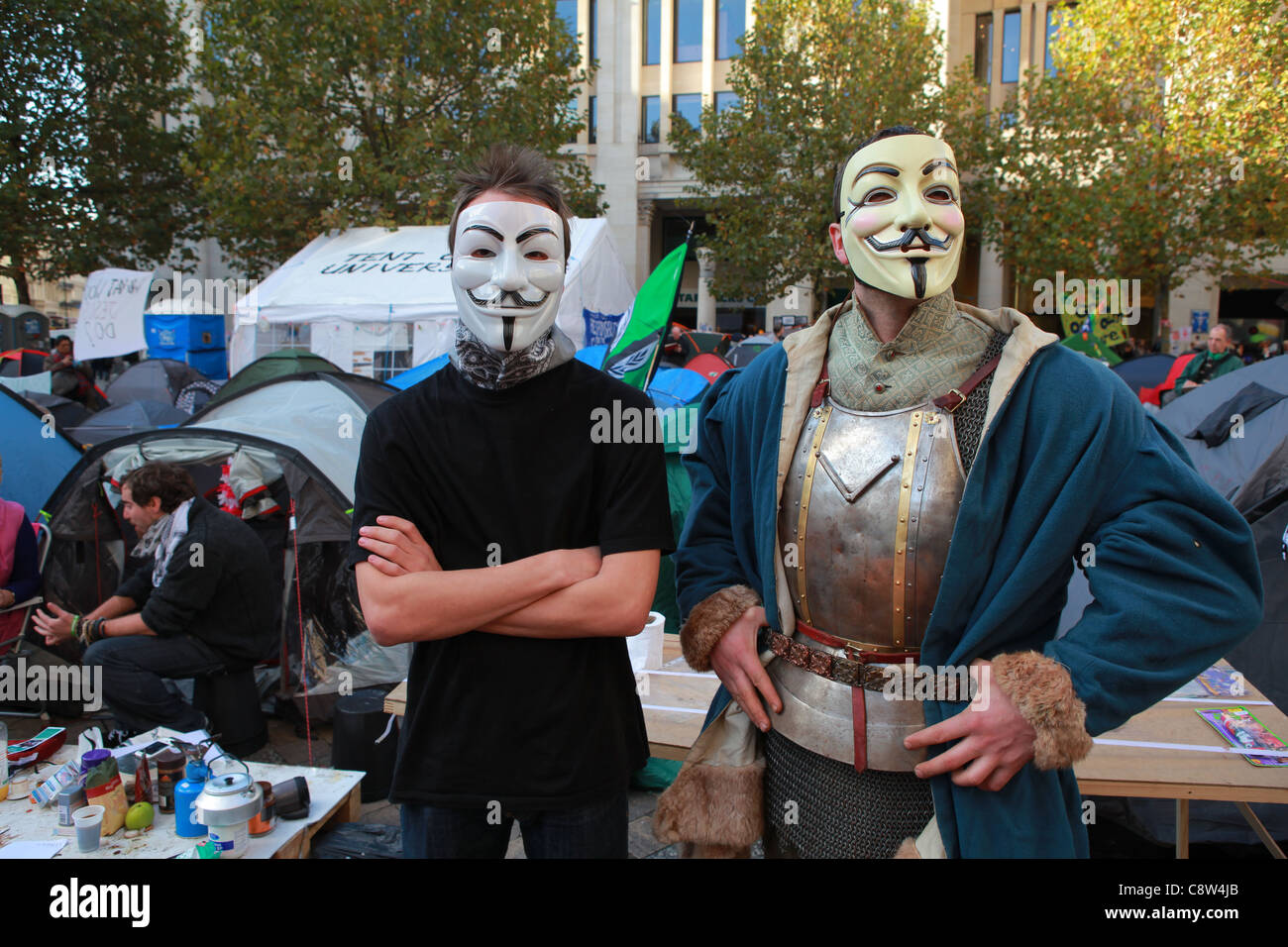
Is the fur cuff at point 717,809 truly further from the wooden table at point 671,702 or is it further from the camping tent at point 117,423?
the camping tent at point 117,423

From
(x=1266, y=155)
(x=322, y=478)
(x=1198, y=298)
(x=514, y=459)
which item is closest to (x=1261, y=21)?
(x=1266, y=155)

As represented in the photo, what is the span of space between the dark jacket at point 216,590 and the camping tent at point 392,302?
5752mm

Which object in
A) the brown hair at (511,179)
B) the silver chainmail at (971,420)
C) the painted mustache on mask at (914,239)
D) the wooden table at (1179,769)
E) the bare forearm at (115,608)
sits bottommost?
the bare forearm at (115,608)

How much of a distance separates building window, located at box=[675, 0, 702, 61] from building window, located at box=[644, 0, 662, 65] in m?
0.55

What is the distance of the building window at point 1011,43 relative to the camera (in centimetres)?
2728

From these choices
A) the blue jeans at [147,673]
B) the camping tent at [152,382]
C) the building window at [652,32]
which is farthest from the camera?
the building window at [652,32]

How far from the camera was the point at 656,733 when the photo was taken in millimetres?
2633

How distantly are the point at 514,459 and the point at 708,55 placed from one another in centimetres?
2970

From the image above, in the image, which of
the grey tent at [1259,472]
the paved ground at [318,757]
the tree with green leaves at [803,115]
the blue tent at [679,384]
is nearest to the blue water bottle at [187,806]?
the paved ground at [318,757]

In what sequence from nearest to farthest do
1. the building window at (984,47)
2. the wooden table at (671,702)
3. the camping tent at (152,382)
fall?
the wooden table at (671,702)
the camping tent at (152,382)
the building window at (984,47)

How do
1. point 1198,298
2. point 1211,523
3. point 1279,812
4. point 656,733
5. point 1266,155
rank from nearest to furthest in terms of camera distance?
point 1211,523
point 656,733
point 1279,812
point 1266,155
point 1198,298

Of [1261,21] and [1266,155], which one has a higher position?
[1261,21]

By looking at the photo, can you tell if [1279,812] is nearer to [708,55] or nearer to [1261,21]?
[1261,21]

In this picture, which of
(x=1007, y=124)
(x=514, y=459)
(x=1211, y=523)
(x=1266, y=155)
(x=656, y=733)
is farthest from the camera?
(x=1007, y=124)
